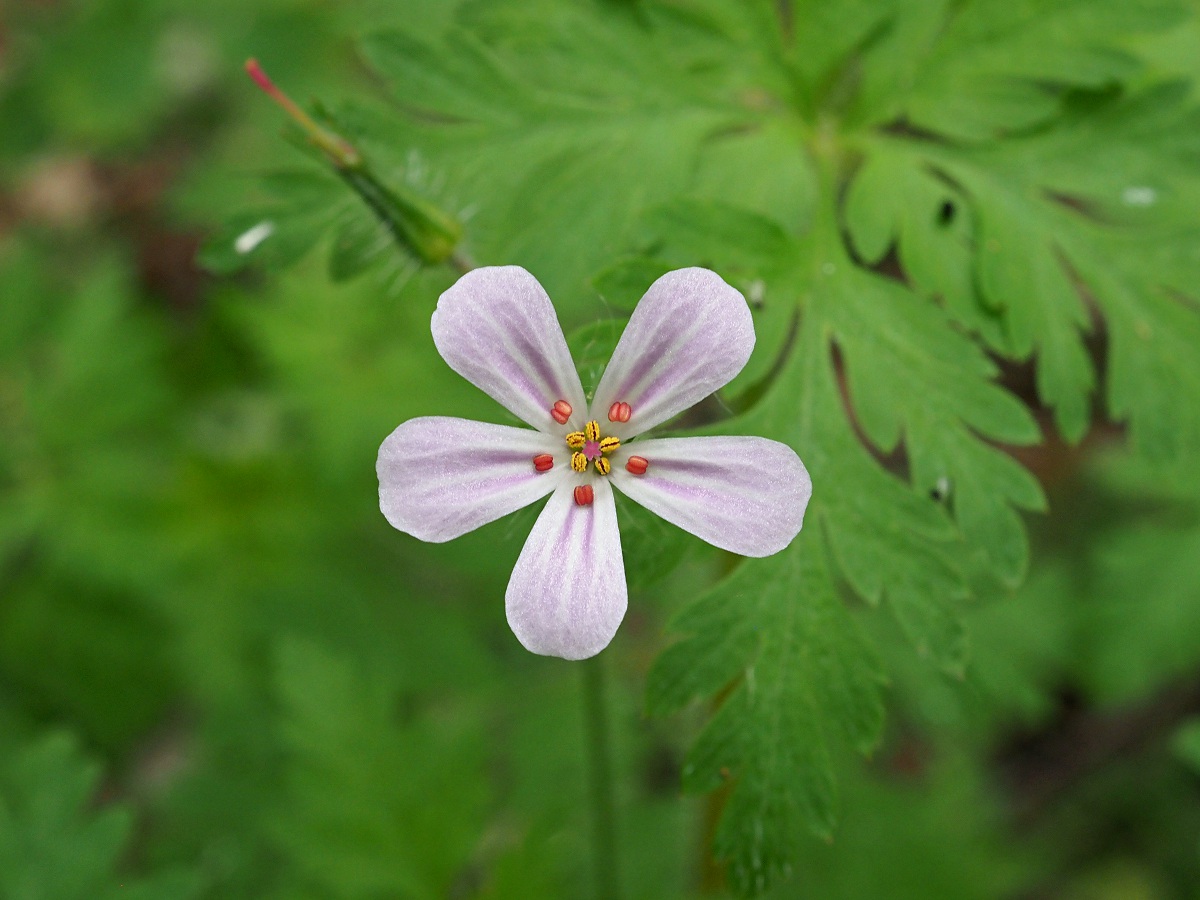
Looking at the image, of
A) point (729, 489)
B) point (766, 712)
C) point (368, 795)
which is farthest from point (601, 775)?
point (729, 489)

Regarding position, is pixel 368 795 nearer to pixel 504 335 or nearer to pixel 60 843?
pixel 60 843

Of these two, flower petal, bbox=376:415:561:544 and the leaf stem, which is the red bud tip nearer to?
flower petal, bbox=376:415:561:544

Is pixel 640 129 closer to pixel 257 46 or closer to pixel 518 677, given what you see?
pixel 518 677

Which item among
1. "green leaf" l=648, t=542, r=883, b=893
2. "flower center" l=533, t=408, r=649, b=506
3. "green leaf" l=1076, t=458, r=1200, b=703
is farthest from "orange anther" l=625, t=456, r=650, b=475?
"green leaf" l=1076, t=458, r=1200, b=703

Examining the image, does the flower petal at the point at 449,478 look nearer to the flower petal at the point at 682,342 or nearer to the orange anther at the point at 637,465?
the orange anther at the point at 637,465

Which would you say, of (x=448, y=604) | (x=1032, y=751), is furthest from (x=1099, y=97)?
(x=1032, y=751)

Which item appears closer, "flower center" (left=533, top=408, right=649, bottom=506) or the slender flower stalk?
"flower center" (left=533, top=408, right=649, bottom=506)
